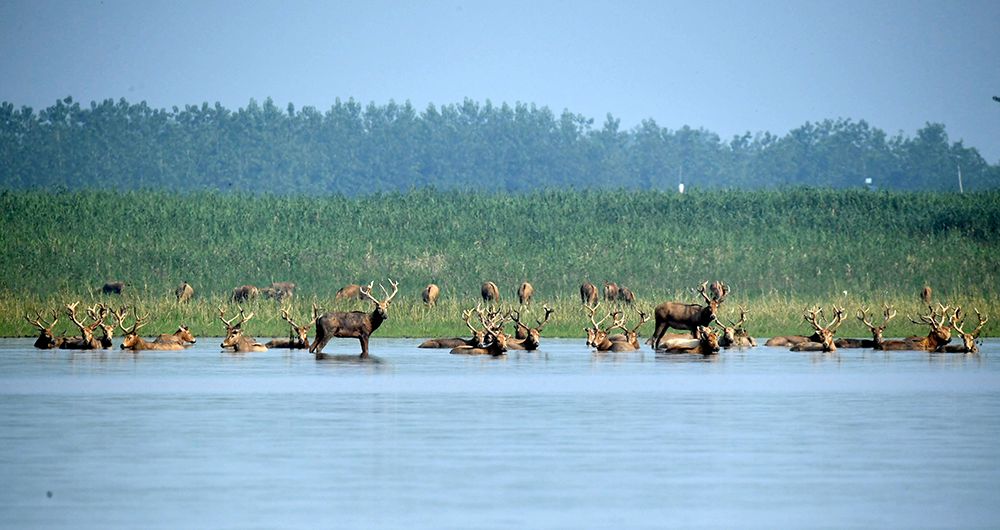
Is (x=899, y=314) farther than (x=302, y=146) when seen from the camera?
No

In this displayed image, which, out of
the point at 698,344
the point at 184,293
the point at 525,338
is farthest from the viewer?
the point at 184,293

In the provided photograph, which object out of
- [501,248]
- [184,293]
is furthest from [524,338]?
[501,248]

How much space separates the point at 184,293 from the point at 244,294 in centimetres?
197

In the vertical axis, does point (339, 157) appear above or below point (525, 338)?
above

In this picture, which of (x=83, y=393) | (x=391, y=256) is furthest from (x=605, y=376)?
(x=391, y=256)

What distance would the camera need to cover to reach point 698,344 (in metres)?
40.7

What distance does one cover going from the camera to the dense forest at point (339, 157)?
564 ft

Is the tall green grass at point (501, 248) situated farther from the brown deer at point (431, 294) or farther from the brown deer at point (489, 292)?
the brown deer at point (489, 292)

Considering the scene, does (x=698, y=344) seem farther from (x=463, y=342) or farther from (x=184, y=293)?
(x=184, y=293)

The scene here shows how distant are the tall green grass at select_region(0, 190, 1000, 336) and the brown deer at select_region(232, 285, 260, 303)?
0.72 meters

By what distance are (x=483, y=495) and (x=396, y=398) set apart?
35.7ft

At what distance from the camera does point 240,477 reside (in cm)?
1748

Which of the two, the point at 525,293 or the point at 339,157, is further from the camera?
the point at 339,157

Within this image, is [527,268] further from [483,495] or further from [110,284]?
[483,495]
